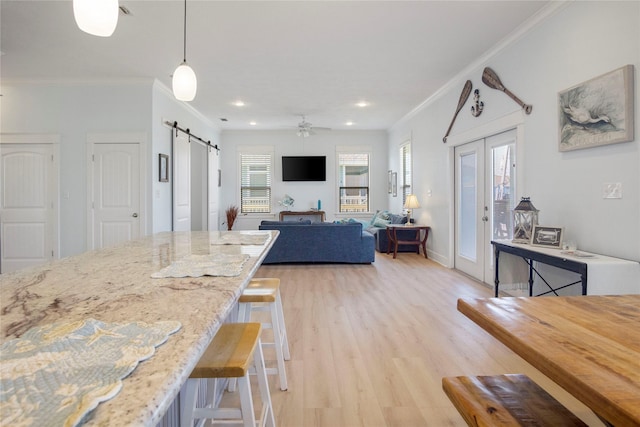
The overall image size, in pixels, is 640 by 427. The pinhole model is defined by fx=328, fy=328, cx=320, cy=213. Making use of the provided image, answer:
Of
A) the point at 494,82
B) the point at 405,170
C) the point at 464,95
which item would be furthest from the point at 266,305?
the point at 405,170

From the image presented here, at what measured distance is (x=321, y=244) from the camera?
17.7 ft

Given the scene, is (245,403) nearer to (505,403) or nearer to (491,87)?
(505,403)

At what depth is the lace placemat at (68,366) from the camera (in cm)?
43

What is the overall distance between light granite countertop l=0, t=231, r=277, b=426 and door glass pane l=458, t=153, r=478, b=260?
3.80 metres

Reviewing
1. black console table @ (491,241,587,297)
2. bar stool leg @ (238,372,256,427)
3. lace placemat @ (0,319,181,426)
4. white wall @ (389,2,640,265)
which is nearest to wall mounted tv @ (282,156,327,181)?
white wall @ (389,2,640,265)

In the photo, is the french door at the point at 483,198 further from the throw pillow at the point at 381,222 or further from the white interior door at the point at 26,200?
the white interior door at the point at 26,200

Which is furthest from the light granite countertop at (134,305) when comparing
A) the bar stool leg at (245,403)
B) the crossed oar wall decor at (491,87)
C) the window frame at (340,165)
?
the window frame at (340,165)

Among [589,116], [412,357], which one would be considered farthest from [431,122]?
[412,357]

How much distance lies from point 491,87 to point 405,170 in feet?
11.1

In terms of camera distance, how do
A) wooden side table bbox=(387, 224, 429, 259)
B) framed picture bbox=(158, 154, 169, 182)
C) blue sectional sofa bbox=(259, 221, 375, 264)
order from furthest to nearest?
wooden side table bbox=(387, 224, 429, 259)
blue sectional sofa bbox=(259, 221, 375, 264)
framed picture bbox=(158, 154, 169, 182)

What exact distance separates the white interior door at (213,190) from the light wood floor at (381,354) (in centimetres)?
384

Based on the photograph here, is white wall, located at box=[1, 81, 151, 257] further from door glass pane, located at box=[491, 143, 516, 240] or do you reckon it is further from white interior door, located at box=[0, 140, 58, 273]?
door glass pane, located at box=[491, 143, 516, 240]

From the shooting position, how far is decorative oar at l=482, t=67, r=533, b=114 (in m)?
3.32

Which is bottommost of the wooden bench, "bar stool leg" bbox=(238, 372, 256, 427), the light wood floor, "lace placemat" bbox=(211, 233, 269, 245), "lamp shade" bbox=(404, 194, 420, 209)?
the light wood floor
